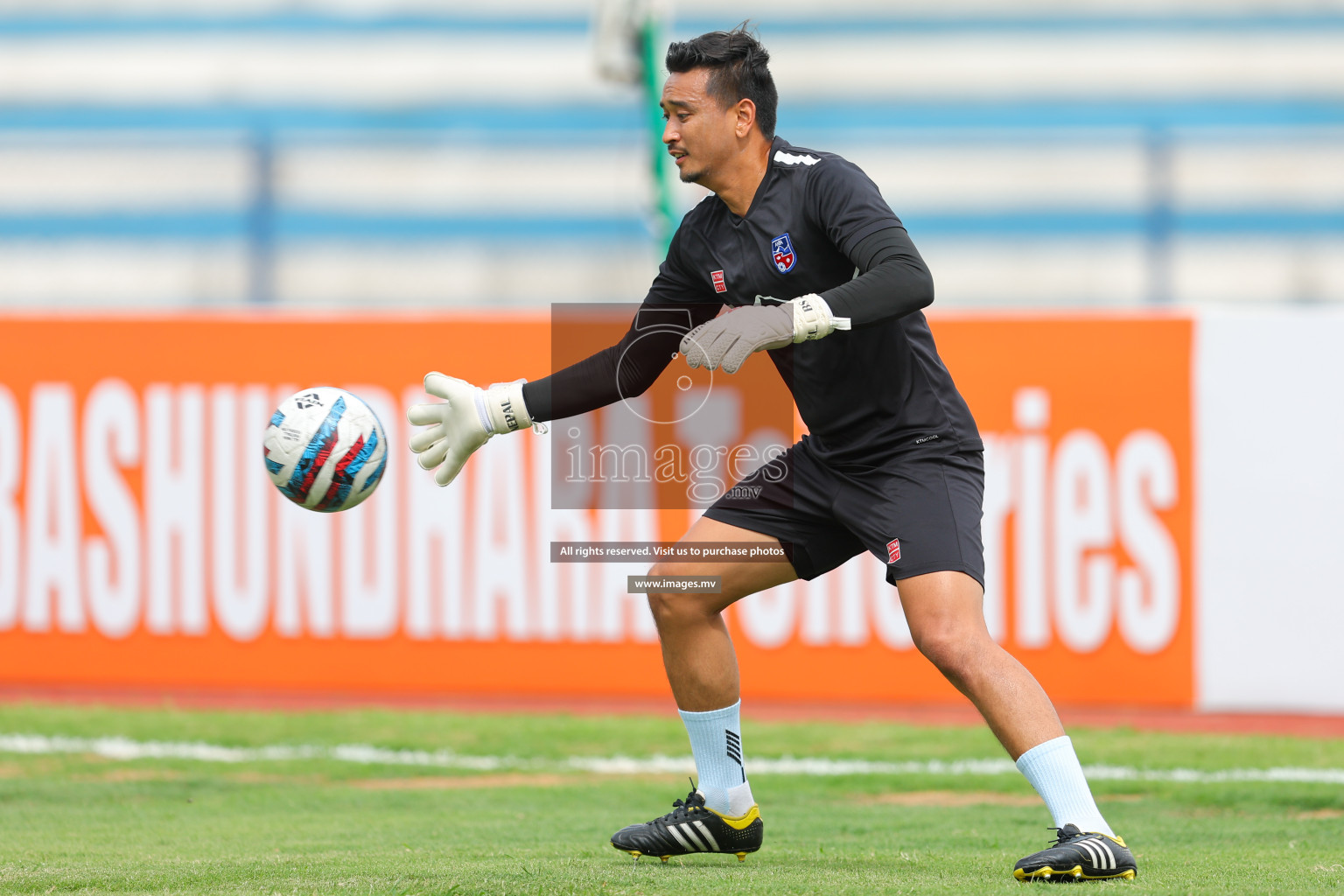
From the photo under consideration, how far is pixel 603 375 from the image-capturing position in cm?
498

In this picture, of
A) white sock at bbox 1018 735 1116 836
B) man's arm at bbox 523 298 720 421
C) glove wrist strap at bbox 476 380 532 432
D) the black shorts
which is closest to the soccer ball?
glove wrist strap at bbox 476 380 532 432

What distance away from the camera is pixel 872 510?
458 cm

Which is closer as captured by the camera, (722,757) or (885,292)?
(885,292)

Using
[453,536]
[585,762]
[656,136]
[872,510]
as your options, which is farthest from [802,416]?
[656,136]

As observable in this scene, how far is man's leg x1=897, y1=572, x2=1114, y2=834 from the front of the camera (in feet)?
13.8

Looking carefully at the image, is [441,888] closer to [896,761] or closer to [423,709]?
[896,761]

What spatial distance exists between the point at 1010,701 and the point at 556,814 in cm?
261

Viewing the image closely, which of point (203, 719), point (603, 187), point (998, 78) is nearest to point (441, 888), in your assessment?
point (203, 719)

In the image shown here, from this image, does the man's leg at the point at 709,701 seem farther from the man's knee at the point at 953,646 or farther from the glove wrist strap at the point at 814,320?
the glove wrist strap at the point at 814,320

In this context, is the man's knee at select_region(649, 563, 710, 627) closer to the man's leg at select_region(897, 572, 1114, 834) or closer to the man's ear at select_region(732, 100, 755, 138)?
the man's leg at select_region(897, 572, 1114, 834)

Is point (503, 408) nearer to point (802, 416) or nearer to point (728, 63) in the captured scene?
point (802, 416)

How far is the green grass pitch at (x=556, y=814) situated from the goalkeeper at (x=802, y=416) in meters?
0.30

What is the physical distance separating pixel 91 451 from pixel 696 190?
7143 mm

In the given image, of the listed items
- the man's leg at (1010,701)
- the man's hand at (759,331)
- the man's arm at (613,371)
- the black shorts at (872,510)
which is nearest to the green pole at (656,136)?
the man's arm at (613,371)
